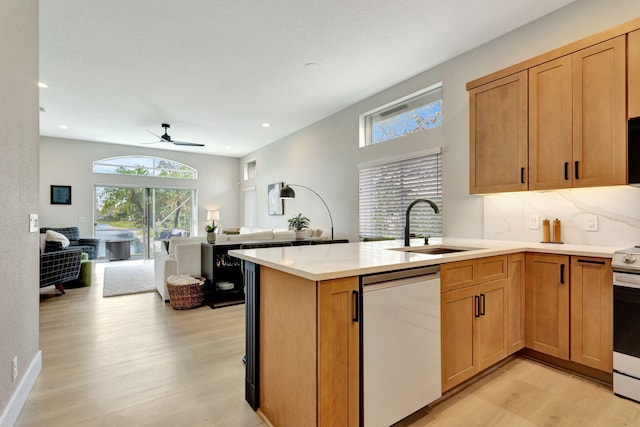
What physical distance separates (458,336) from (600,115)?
6.06 feet

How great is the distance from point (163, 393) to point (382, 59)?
377cm

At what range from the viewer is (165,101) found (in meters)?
4.92

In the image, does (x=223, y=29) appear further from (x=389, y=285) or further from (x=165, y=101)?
(x=389, y=285)

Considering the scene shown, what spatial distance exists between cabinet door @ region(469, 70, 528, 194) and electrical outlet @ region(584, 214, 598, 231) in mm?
538

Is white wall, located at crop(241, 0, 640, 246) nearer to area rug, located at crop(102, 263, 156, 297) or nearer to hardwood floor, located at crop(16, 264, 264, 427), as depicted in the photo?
hardwood floor, located at crop(16, 264, 264, 427)

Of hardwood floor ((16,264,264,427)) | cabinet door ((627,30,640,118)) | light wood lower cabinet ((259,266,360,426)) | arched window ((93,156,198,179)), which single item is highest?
arched window ((93,156,198,179))

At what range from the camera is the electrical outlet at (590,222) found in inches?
97.9

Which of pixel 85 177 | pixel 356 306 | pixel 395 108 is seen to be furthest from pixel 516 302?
pixel 85 177

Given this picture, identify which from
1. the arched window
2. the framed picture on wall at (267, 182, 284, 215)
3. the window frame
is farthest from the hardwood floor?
the arched window

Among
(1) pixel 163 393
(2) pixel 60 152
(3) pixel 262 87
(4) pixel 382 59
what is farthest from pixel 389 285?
(2) pixel 60 152

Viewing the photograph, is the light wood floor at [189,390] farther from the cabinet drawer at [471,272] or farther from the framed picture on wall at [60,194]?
the framed picture on wall at [60,194]

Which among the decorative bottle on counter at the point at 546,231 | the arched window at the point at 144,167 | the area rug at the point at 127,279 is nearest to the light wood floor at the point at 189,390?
the decorative bottle on counter at the point at 546,231

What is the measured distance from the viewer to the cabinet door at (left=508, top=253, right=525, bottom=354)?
234 cm

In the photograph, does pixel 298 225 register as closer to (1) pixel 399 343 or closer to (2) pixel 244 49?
(2) pixel 244 49
